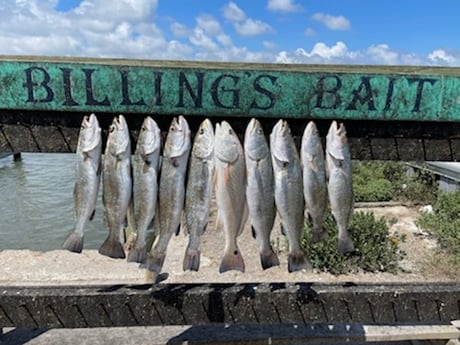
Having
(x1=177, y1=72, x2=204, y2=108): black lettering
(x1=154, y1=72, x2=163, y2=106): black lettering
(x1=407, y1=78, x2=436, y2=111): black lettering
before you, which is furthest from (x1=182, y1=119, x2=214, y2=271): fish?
(x1=407, y1=78, x2=436, y2=111): black lettering

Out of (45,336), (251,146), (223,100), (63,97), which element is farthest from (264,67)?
(45,336)

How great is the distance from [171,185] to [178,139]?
8.7 inches

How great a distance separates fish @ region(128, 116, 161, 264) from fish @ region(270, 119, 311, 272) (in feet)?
1.80

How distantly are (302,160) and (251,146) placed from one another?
266 mm

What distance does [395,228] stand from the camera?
8516 millimetres

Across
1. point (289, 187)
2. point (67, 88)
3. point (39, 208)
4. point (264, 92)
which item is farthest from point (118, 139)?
point (39, 208)

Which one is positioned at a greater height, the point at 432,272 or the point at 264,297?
the point at 264,297

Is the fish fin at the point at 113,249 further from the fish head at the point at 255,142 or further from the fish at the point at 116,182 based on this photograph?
the fish head at the point at 255,142

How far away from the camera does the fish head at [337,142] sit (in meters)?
2.38

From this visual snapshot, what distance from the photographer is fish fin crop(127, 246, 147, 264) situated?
241 centimetres

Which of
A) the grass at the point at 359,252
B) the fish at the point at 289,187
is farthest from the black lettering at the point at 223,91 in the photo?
the grass at the point at 359,252

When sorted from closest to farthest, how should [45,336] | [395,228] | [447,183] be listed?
[45,336]
[395,228]
[447,183]

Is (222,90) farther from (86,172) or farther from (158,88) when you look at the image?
(86,172)

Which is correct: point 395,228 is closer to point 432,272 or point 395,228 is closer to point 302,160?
point 432,272
